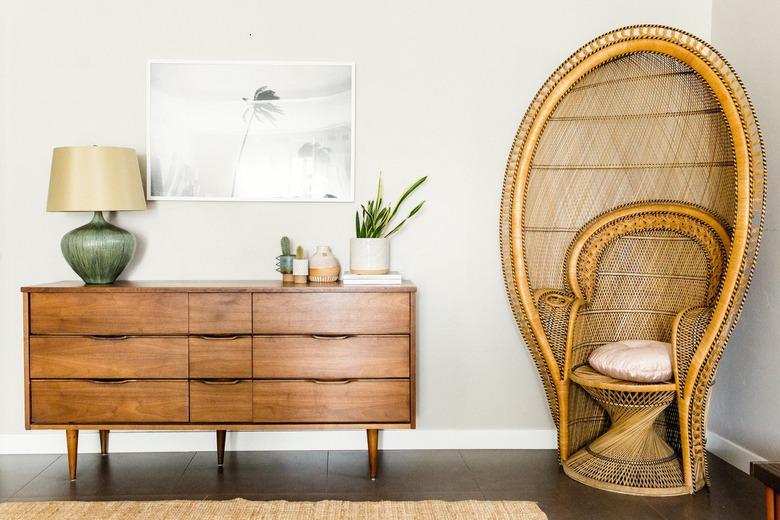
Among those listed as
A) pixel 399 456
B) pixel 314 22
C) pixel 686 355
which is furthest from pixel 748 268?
pixel 314 22

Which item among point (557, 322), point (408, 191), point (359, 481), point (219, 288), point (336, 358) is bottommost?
point (359, 481)

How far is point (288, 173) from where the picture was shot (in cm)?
293

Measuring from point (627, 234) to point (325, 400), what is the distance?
1.39 metres

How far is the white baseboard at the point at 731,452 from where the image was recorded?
269 centimetres

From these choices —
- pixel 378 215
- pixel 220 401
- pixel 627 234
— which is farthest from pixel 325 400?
pixel 627 234

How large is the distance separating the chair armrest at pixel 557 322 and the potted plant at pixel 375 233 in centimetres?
64

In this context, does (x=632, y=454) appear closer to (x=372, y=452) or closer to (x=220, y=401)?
(x=372, y=452)

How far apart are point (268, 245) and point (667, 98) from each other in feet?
5.73

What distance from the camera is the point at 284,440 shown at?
2945 mm

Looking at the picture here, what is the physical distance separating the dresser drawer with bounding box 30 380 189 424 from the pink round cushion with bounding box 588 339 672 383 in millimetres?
1550

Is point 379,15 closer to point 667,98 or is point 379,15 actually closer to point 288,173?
point 288,173

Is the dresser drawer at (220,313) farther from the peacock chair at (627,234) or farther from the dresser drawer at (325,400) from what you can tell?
the peacock chair at (627,234)

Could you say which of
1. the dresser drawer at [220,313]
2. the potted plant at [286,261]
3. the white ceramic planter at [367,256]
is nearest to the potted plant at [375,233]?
the white ceramic planter at [367,256]

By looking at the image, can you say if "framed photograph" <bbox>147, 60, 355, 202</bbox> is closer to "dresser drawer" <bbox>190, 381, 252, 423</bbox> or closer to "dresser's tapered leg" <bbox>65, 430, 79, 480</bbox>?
"dresser drawer" <bbox>190, 381, 252, 423</bbox>
